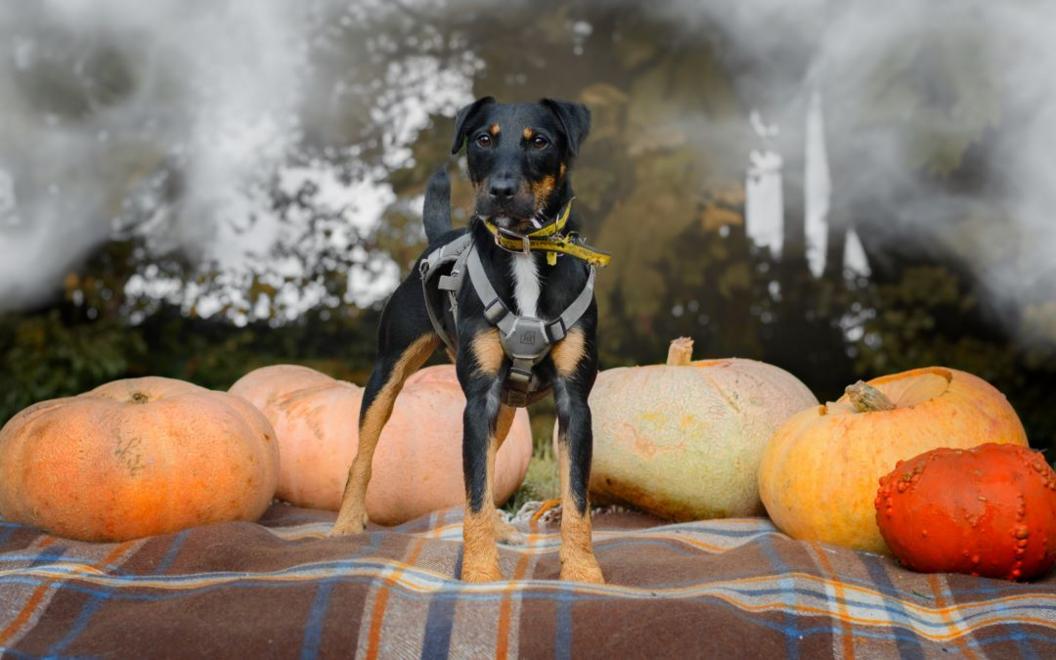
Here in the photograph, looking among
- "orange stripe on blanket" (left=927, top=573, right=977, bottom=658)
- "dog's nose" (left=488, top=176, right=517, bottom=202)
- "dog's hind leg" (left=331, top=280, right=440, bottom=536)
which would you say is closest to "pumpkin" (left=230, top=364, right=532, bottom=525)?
"dog's hind leg" (left=331, top=280, right=440, bottom=536)

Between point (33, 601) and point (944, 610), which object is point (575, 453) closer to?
point (944, 610)

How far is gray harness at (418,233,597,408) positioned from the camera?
293 centimetres

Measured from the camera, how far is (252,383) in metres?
4.89

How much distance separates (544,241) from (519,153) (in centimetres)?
26

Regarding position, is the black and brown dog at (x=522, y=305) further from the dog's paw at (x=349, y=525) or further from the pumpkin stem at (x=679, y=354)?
the pumpkin stem at (x=679, y=354)

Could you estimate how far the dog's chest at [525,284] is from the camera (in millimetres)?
2943

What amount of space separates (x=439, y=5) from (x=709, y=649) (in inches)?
228

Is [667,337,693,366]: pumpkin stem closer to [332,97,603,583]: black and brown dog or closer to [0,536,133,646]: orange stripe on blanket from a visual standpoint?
[332,97,603,583]: black and brown dog

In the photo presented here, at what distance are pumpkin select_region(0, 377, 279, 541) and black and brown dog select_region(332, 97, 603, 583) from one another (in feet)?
3.63

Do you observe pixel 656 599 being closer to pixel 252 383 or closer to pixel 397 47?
pixel 252 383

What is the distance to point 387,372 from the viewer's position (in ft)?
12.0

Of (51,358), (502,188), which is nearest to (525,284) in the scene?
(502,188)

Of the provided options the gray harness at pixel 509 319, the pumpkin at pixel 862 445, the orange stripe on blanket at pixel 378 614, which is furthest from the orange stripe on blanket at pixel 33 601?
the pumpkin at pixel 862 445

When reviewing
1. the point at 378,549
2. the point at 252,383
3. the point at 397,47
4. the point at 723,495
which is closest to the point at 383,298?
the point at 397,47
